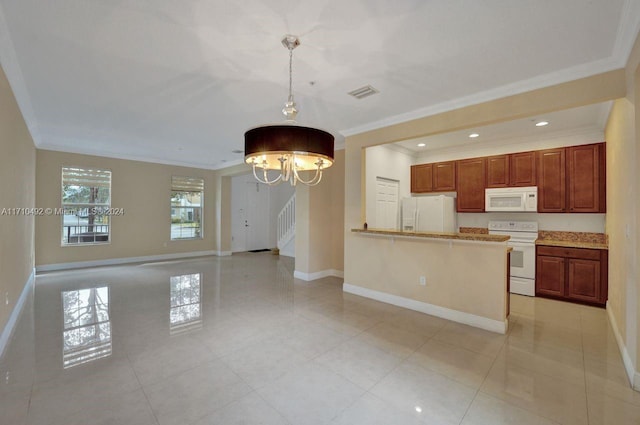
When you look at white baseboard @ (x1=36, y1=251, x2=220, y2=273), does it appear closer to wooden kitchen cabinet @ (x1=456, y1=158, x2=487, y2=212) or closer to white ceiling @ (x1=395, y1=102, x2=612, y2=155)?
white ceiling @ (x1=395, y1=102, x2=612, y2=155)

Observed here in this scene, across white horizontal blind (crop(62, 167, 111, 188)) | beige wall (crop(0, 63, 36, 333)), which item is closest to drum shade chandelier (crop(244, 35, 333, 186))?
beige wall (crop(0, 63, 36, 333))

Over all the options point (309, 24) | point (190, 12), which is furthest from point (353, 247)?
point (190, 12)

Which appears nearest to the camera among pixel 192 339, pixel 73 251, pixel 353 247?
pixel 192 339

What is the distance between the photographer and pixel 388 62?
2.67 meters

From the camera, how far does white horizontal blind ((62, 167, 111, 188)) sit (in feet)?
21.1

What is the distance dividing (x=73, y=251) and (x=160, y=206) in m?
2.11

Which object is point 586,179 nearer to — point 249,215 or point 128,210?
point 249,215

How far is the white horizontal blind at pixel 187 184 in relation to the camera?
814cm

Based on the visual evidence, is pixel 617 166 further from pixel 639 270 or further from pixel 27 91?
pixel 27 91

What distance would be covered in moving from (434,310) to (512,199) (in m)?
2.68

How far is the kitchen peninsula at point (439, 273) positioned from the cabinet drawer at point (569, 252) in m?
1.76

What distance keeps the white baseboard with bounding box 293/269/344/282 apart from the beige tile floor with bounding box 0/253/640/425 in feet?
4.30

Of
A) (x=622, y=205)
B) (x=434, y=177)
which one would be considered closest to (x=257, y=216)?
(x=434, y=177)

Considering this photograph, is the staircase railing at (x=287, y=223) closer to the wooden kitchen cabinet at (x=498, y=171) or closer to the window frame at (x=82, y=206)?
the window frame at (x=82, y=206)
